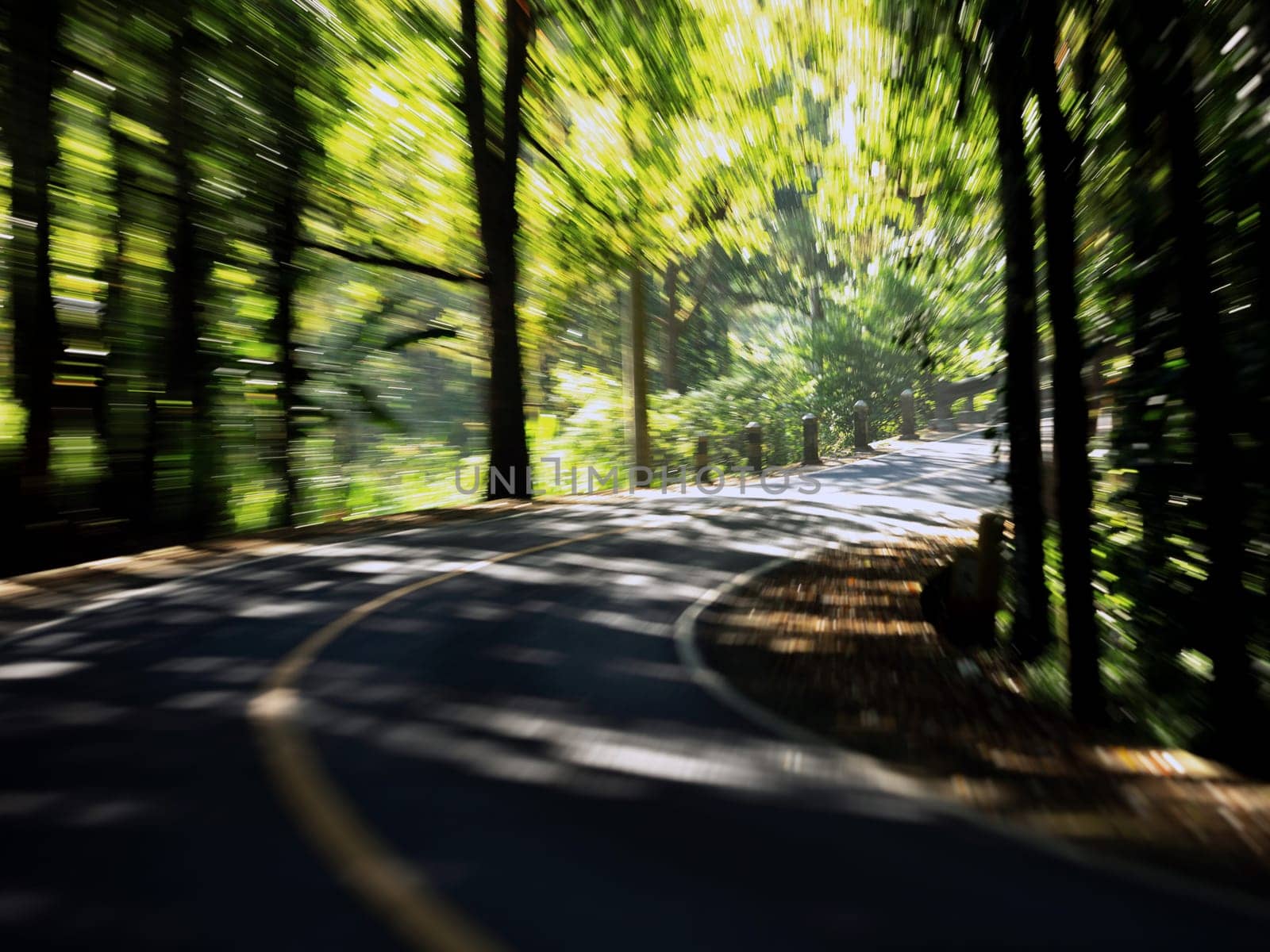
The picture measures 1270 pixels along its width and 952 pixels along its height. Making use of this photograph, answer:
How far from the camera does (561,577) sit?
9938 millimetres

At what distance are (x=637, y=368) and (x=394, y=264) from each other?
7.19 m

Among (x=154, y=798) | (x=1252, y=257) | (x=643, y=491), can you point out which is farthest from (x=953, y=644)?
(x=643, y=491)

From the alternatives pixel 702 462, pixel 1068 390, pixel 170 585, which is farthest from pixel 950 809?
pixel 702 462

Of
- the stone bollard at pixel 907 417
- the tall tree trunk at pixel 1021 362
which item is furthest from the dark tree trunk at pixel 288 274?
the stone bollard at pixel 907 417

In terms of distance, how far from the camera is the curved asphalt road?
125 inches

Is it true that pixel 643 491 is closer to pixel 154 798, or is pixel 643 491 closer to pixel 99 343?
pixel 99 343

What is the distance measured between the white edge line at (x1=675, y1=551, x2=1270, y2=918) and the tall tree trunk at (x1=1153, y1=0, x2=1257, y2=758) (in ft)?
8.51

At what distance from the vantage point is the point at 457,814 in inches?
160

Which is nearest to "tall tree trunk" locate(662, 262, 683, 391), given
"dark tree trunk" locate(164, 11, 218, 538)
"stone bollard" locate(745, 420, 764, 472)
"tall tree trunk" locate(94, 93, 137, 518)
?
"stone bollard" locate(745, 420, 764, 472)

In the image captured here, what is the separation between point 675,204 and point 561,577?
16597 millimetres

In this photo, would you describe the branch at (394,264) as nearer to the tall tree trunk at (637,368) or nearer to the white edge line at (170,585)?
the tall tree trunk at (637,368)

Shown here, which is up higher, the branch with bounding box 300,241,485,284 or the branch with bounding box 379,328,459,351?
the branch with bounding box 300,241,485,284

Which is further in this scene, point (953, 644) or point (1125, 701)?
point (953, 644)

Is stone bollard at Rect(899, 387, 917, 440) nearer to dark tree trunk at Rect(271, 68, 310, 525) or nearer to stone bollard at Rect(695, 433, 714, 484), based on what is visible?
stone bollard at Rect(695, 433, 714, 484)
